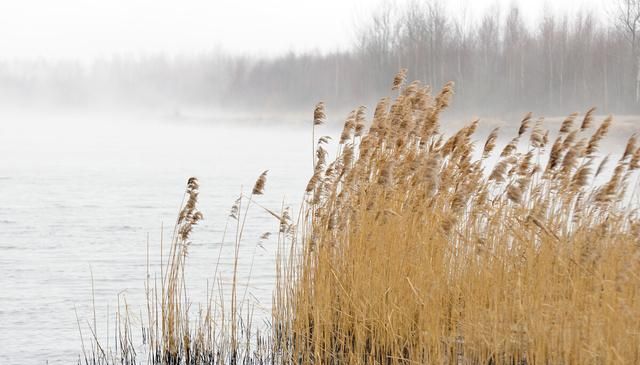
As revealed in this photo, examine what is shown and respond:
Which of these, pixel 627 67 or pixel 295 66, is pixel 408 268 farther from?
pixel 295 66

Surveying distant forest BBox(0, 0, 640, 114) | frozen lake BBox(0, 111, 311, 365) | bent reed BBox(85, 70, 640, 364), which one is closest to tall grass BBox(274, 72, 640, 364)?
bent reed BBox(85, 70, 640, 364)

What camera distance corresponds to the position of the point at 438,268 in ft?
18.7

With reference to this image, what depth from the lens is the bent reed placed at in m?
4.95

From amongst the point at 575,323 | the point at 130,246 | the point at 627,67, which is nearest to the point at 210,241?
the point at 130,246

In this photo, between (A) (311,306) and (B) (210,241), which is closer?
(A) (311,306)

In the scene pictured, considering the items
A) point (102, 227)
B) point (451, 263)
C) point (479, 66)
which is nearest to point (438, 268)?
point (451, 263)

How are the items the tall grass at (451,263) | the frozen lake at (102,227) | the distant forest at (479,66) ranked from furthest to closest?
the distant forest at (479,66) → the frozen lake at (102,227) → the tall grass at (451,263)

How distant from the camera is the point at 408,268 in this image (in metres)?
5.78

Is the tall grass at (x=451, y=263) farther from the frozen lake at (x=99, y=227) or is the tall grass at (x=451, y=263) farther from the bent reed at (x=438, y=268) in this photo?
the frozen lake at (x=99, y=227)

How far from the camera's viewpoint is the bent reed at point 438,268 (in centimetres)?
495

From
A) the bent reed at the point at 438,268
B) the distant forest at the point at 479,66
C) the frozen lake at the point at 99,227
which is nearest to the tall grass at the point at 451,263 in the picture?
the bent reed at the point at 438,268

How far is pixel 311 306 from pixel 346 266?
0.35 metres

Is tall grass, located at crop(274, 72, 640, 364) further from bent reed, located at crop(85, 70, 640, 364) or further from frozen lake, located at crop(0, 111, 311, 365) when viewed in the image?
frozen lake, located at crop(0, 111, 311, 365)

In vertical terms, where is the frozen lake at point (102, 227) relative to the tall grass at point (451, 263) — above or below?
below
